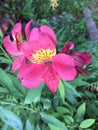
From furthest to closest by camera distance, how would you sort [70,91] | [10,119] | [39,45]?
[70,91], [10,119], [39,45]

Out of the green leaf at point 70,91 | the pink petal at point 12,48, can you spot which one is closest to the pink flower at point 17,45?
the pink petal at point 12,48

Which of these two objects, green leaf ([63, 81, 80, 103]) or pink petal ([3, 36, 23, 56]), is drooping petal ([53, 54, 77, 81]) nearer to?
pink petal ([3, 36, 23, 56])

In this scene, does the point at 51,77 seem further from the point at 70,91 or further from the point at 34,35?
the point at 70,91

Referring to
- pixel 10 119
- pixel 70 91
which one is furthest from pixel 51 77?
pixel 70 91

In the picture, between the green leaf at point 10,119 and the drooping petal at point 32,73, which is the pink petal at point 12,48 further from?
the green leaf at point 10,119

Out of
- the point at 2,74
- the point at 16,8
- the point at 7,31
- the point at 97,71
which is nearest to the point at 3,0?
the point at 16,8

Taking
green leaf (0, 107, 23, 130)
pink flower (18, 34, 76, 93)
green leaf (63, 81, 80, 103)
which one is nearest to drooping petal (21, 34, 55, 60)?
pink flower (18, 34, 76, 93)
